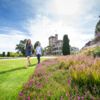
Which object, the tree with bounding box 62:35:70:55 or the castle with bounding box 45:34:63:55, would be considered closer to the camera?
the tree with bounding box 62:35:70:55

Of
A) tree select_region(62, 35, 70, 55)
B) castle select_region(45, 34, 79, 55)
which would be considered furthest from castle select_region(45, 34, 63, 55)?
tree select_region(62, 35, 70, 55)

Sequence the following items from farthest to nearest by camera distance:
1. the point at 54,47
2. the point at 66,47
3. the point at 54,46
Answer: the point at 54,46, the point at 54,47, the point at 66,47

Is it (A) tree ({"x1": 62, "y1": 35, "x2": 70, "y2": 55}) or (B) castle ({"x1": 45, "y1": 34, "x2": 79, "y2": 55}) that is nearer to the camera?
(A) tree ({"x1": 62, "y1": 35, "x2": 70, "y2": 55})

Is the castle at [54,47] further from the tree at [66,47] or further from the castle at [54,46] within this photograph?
the tree at [66,47]

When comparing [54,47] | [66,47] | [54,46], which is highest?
[54,46]

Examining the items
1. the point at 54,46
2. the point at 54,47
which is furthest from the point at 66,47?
the point at 54,46

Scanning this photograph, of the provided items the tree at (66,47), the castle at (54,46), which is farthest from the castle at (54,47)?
the tree at (66,47)

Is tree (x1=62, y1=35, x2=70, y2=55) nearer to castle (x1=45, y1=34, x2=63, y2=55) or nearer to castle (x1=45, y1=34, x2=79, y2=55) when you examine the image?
castle (x1=45, y1=34, x2=79, y2=55)

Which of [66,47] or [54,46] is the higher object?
[54,46]

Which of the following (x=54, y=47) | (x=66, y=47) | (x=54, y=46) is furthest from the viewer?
(x=54, y=46)

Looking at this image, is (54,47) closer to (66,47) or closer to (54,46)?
(54,46)

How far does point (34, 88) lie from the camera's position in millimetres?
6324

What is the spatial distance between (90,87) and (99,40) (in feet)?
80.2

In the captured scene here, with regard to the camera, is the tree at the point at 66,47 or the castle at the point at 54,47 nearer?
the tree at the point at 66,47
